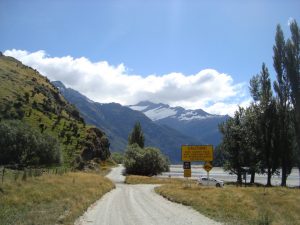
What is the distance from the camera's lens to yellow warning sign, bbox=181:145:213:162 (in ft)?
178

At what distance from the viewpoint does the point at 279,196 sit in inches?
1485

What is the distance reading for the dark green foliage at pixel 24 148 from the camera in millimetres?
92062

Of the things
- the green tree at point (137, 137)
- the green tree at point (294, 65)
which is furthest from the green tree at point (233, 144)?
the green tree at point (137, 137)

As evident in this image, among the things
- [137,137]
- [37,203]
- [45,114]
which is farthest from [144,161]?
[37,203]

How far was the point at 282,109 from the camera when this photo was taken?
6169cm

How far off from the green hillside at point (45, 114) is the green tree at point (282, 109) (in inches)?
2347

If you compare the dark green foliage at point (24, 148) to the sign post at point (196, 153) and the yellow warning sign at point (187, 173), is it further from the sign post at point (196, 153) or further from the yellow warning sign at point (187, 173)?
the yellow warning sign at point (187, 173)

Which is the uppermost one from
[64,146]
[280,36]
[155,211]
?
[280,36]

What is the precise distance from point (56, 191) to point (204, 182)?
40.8m

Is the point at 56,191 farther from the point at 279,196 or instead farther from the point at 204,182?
the point at 204,182

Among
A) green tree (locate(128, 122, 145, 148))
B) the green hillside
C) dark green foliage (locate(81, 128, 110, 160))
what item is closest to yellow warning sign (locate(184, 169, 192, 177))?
the green hillside

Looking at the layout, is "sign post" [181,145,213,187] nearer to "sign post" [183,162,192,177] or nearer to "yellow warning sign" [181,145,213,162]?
"yellow warning sign" [181,145,213,162]

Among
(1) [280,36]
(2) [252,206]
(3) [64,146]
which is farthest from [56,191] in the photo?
(3) [64,146]

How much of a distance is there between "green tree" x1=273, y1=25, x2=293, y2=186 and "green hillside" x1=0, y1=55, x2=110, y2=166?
5960 centimetres
